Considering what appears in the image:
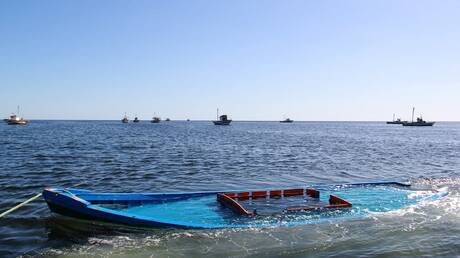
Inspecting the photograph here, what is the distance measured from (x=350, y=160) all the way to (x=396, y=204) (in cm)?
2111

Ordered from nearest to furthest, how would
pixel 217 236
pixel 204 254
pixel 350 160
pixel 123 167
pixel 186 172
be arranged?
1. pixel 204 254
2. pixel 217 236
3. pixel 186 172
4. pixel 123 167
5. pixel 350 160

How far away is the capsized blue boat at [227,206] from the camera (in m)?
13.6

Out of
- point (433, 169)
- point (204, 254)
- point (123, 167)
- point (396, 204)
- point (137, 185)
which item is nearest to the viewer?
point (204, 254)

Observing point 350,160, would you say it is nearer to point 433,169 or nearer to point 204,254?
point 433,169

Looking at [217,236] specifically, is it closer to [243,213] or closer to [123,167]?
[243,213]

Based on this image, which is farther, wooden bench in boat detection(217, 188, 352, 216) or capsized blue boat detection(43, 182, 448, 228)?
wooden bench in boat detection(217, 188, 352, 216)

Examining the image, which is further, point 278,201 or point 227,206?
point 278,201

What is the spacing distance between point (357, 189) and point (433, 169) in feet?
49.3

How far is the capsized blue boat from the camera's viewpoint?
13.6 metres

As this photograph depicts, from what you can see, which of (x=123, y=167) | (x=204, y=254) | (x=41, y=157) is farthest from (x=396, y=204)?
(x=41, y=157)

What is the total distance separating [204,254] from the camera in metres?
11.6

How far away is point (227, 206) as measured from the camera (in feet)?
54.0

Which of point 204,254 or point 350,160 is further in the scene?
→ point 350,160

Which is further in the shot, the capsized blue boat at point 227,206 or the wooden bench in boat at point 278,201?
the wooden bench in boat at point 278,201
